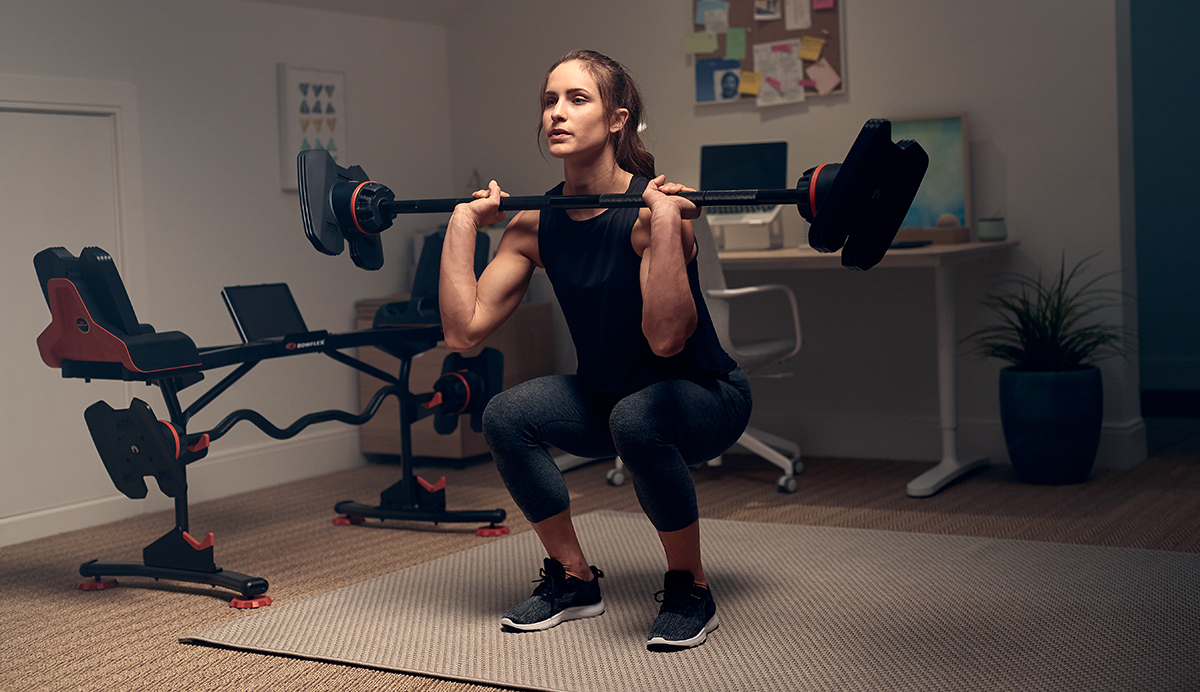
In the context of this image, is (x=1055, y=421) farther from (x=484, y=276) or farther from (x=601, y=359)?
(x=484, y=276)

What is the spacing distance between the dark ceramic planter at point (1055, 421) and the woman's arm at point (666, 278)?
1885 mm

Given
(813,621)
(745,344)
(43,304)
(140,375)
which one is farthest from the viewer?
(745,344)

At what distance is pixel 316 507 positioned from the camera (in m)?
3.76

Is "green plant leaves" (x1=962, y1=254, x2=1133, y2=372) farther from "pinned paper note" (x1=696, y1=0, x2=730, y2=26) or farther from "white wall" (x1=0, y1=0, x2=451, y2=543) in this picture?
"white wall" (x1=0, y1=0, x2=451, y2=543)

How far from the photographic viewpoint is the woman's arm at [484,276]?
2211 mm

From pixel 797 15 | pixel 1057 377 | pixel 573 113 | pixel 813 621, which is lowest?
pixel 813 621

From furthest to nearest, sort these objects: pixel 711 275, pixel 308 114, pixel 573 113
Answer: pixel 308 114
pixel 711 275
pixel 573 113

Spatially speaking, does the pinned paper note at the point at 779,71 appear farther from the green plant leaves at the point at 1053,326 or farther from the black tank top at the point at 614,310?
the black tank top at the point at 614,310

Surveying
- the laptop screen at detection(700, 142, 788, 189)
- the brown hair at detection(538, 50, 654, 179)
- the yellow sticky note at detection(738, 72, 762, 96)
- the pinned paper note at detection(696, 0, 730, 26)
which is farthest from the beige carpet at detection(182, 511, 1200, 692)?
the pinned paper note at detection(696, 0, 730, 26)

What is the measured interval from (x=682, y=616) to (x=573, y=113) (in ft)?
3.20

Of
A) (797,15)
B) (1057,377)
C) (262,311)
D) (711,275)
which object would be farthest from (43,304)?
(1057,377)

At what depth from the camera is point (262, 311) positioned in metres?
3.02

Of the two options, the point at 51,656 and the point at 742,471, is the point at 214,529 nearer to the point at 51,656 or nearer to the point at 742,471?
the point at 51,656

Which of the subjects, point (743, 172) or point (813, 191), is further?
point (743, 172)
